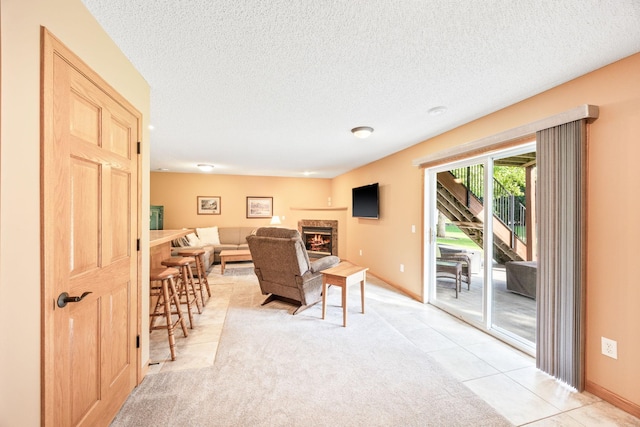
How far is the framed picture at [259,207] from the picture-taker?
288 inches

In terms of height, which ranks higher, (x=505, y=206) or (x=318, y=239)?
(x=505, y=206)

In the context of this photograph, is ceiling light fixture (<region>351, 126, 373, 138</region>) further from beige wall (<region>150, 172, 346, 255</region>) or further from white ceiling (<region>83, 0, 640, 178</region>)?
beige wall (<region>150, 172, 346, 255</region>)

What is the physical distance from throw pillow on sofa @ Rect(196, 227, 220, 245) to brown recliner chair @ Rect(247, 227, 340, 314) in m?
3.37

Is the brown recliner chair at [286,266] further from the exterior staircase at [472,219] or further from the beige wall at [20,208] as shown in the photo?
the beige wall at [20,208]

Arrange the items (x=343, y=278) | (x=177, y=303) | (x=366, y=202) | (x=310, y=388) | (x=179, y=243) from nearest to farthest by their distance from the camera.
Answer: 1. (x=310, y=388)
2. (x=177, y=303)
3. (x=343, y=278)
4. (x=366, y=202)
5. (x=179, y=243)

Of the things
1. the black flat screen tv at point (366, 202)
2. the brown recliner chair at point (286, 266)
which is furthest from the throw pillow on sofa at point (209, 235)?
the black flat screen tv at point (366, 202)

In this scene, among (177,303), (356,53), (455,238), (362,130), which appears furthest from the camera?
(455,238)

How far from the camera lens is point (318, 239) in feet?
24.0

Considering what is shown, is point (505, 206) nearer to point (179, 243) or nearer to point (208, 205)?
point (179, 243)

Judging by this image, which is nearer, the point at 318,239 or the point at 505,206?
the point at 505,206

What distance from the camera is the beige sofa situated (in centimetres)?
577

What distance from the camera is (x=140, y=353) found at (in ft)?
6.53

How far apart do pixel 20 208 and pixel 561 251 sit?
317 centimetres

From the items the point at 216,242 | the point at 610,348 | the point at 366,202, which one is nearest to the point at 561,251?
the point at 610,348
